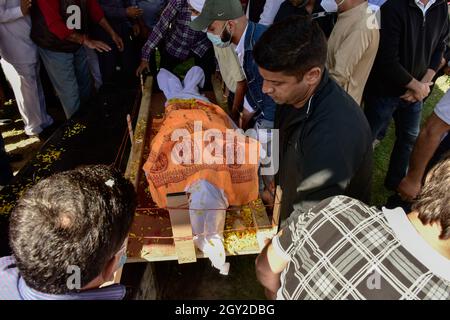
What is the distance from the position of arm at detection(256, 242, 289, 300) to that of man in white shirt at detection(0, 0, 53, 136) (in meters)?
4.01

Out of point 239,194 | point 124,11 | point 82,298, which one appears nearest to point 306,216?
point 82,298

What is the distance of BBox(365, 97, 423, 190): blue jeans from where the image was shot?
345 centimetres

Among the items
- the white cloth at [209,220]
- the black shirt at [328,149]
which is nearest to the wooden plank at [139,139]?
the white cloth at [209,220]

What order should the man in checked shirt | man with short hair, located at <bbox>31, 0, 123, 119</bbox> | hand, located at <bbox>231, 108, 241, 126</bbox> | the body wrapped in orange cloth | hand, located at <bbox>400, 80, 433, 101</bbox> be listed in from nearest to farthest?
1. the body wrapped in orange cloth
2. hand, located at <bbox>400, 80, 433, 101</bbox>
3. hand, located at <bbox>231, 108, 241, 126</bbox>
4. man with short hair, located at <bbox>31, 0, 123, 119</bbox>
5. the man in checked shirt

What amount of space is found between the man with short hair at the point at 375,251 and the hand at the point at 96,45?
4.21 metres

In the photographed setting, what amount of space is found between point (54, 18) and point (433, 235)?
14.3 feet

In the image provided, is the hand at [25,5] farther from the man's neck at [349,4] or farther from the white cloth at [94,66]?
the man's neck at [349,4]

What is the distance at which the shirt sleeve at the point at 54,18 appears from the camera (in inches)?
157

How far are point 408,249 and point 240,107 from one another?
2855 mm

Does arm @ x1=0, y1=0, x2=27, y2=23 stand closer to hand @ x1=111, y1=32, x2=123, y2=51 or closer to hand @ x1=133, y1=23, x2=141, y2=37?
hand @ x1=111, y1=32, x2=123, y2=51

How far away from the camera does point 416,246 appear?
1.07 m

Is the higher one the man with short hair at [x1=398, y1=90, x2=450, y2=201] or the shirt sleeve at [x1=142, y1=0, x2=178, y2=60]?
the shirt sleeve at [x1=142, y1=0, x2=178, y2=60]

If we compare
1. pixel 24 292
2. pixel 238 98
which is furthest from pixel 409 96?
pixel 24 292

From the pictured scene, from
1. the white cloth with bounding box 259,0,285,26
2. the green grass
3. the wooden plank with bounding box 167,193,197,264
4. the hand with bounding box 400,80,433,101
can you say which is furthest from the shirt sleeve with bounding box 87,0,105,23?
the green grass
